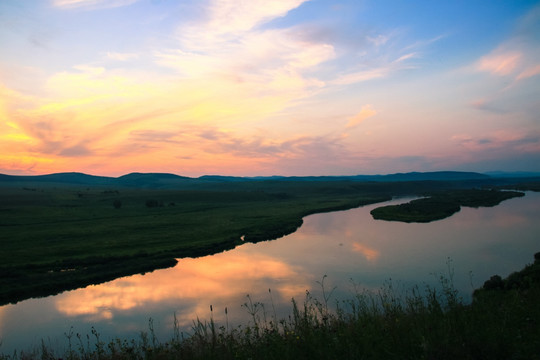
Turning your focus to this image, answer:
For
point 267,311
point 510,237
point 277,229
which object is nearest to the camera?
point 267,311

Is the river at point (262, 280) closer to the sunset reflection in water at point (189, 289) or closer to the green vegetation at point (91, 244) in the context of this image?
the sunset reflection in water at point (189, 289)

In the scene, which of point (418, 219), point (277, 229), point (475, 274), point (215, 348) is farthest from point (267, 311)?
point (418, 219)

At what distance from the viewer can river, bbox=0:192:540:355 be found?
18.1 m

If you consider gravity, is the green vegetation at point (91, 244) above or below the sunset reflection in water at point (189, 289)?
above

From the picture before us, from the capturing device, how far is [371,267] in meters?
26.5

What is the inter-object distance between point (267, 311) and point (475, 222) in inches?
1674

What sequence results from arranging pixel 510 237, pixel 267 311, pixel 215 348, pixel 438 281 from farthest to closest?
pixel 510 237 → pixel 438 281 → pixel 267 311 → pixel 215 348

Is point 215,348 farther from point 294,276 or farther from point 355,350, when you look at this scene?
point 294,276

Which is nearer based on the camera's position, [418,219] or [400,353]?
[400,353]

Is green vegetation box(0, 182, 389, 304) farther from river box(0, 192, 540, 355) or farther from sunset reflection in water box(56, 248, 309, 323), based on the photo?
sunset reflection in water box(56, 248, 309, 323)

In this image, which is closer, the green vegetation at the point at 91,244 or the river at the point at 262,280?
the river at the point at 262,280

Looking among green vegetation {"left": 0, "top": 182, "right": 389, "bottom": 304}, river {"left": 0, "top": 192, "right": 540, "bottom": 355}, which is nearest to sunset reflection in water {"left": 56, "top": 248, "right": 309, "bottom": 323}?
river {"left": 0, "top": 192, "right": 540, "bottom": 355}

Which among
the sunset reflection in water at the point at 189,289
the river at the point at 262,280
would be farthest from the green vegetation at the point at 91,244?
the sunset reflection in water at the point at 189,289

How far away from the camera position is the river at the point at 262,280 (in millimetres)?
18141
